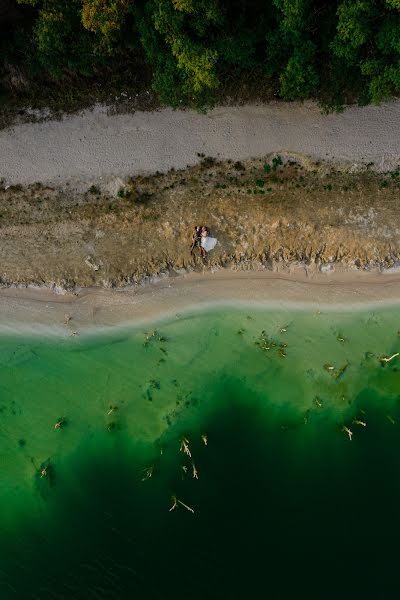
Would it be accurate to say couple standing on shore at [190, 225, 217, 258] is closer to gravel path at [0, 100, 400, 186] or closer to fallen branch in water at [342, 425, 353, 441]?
gravel path at [0, 100, 400, 186]

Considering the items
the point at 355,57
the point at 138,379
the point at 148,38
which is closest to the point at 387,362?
the point at 138,379

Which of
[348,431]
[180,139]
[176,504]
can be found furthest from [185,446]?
[180,139]

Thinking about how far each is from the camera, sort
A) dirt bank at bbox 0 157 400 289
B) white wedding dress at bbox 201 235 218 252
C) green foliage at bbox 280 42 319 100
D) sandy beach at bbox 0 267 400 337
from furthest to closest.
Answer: sandy beach at bbox 0 267 400 337, white wedding dress at bbox 201 235 218 252, dirt bank at bbox 0 157 400 289, green foliage at bbox 280 42 319 100

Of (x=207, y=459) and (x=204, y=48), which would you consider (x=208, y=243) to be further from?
(x=207, y=459)

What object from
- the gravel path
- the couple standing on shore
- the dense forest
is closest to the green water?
the couple standing on shore

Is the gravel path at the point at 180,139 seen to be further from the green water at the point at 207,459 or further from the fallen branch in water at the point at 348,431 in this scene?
the fallen branch in water at the point at 348,431

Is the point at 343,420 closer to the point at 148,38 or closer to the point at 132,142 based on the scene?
the point at 132,142

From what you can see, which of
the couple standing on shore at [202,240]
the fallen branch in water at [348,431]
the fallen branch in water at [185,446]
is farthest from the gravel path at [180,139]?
the fallen branch in water at [185,446]
